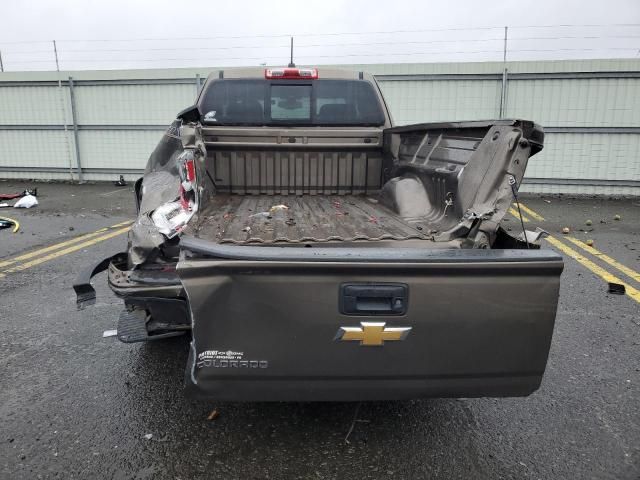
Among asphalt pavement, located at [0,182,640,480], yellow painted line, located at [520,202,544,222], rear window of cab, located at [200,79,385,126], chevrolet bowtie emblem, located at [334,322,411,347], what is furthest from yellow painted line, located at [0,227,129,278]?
yellow painted line, located at [520,202,544,222]

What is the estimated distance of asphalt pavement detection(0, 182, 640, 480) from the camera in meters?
2.55

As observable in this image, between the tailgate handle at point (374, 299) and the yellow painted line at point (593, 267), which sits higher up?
the tailgate handle at point (374, 299)

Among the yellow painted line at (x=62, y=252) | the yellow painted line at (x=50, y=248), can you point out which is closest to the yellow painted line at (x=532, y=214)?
the yellow painted line at (x=62, y=252)

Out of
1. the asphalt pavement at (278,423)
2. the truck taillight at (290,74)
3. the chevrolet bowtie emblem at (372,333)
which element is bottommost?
the asphalt pavement at (278,423)

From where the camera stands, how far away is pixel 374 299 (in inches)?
83.9

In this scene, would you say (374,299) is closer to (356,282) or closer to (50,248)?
(356,282)

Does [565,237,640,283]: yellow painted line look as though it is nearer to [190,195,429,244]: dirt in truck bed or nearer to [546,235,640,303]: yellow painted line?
[546,235,640,303]: yellow painted line

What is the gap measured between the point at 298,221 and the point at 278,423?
4.31ft

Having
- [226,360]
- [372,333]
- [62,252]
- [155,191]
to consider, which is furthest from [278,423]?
[62,252]

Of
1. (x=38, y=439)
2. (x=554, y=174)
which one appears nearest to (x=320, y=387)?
(x=38, y=439)

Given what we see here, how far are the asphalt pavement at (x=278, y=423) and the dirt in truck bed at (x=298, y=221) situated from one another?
1.08 metres

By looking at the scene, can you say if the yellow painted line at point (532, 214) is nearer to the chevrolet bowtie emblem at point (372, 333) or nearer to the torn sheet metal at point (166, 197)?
the torn sheet metal at point (166, 197)

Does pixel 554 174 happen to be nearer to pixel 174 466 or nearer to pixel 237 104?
pixel 237 104

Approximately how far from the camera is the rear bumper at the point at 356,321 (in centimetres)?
210
